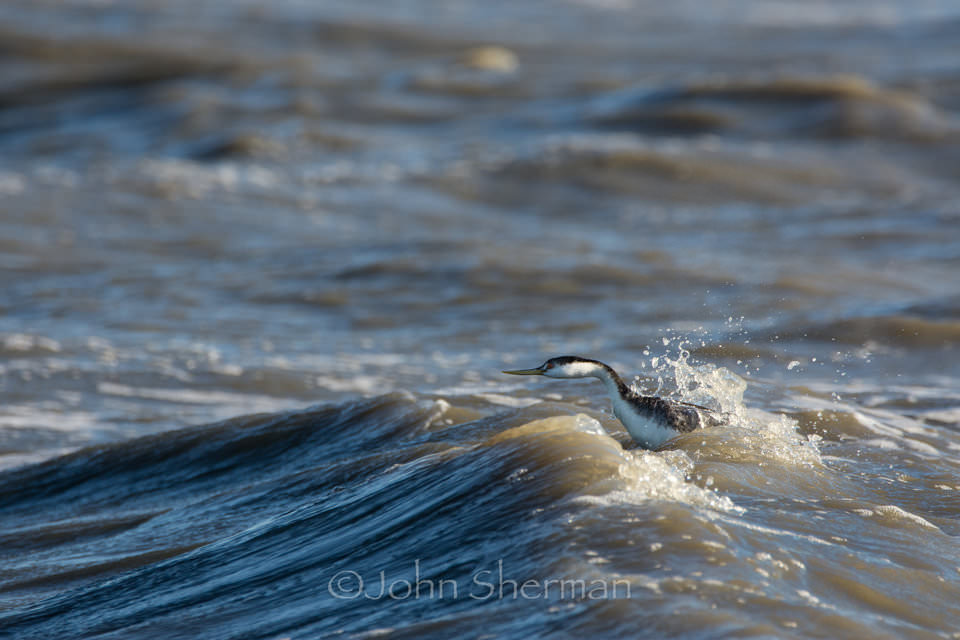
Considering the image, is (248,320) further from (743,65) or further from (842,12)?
(842,12)

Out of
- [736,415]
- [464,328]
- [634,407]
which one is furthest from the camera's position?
[464,328]

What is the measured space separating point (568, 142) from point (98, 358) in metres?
9.07

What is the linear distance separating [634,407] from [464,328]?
15.3 ft

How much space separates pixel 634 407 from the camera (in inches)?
201

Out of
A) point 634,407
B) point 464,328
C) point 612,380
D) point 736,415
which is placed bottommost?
point 464,328

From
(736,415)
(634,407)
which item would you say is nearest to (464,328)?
(736,415)

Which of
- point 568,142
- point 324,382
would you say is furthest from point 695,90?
point 324,382

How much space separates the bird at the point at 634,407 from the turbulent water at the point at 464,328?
14 centimetres

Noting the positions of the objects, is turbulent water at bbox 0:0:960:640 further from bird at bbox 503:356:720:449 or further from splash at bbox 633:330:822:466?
bird at bbox 503:356:720:449

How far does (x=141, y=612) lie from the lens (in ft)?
14.0

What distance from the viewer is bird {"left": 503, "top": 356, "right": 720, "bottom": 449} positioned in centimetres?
502

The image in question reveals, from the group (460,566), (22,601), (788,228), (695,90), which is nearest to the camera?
(460,566)

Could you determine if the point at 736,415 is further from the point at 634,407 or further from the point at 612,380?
the point at 612,380

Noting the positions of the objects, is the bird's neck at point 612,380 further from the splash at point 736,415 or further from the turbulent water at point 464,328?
the splash at point 736,415
